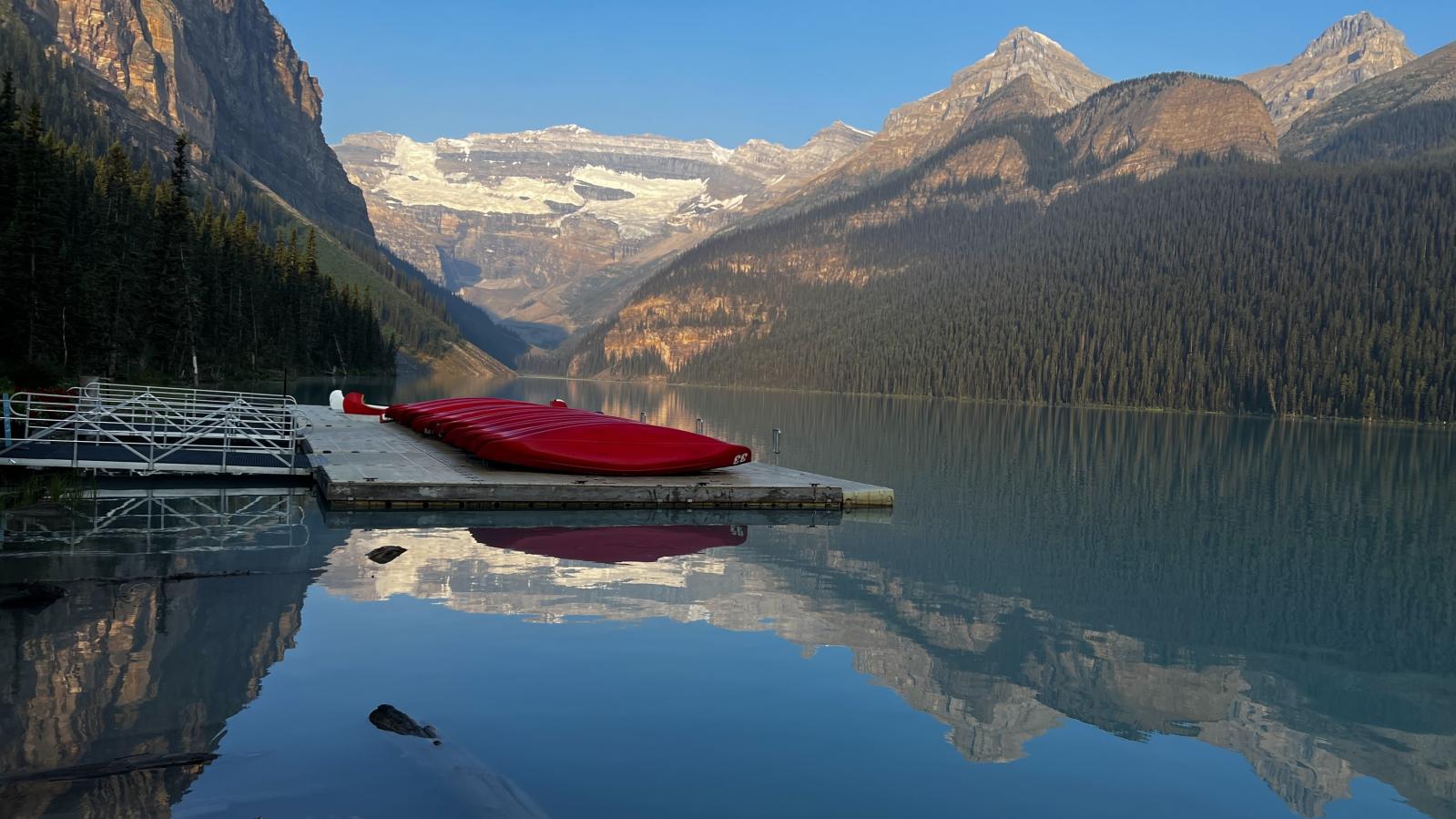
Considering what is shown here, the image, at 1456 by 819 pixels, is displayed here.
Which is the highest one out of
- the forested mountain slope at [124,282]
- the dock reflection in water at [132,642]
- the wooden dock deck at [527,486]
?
the forested mountain slope at [124,282]

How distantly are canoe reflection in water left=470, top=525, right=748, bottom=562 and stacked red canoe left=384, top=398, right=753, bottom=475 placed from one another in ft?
16.0

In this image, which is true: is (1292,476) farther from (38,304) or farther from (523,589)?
(38,304)

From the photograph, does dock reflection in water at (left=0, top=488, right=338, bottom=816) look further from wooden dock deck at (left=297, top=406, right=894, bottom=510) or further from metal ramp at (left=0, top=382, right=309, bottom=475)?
metal ramp at (left=0, top=382, right=309, bottom=475)

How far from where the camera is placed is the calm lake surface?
10.4 metres

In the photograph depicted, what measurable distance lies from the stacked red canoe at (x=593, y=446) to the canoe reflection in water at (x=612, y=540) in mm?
4870

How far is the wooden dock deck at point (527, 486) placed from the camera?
26844 mm

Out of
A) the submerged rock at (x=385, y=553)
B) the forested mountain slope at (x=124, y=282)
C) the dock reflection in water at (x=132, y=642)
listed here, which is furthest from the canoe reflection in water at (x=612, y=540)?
the forested mountain slope at (x=124, y=282)

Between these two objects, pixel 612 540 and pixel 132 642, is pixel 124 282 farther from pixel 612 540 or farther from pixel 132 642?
pixel 132 642

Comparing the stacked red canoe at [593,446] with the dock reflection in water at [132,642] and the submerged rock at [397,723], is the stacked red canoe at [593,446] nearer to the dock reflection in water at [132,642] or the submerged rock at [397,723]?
the dock reflection in water at [132,642]

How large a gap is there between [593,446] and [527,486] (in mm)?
3789

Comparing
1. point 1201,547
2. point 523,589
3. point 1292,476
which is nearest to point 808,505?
point 1201,547

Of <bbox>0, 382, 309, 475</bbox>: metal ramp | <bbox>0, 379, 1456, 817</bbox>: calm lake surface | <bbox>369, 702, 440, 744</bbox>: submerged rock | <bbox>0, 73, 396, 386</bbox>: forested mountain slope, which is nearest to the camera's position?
<bbox>0, 379, 1456, 817</bbox>: calm lake surface

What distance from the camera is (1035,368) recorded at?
198875 mm

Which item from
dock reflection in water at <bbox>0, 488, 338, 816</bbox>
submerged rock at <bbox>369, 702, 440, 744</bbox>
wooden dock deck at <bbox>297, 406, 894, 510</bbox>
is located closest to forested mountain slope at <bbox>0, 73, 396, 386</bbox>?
wooden dock deck at <bbox>297, 406, 894, 510</bbox>
